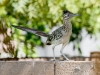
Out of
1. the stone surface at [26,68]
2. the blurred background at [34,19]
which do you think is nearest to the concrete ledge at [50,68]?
the stone surface at [26,68]

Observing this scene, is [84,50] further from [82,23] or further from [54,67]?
[54,67]

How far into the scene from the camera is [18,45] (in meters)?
7.85

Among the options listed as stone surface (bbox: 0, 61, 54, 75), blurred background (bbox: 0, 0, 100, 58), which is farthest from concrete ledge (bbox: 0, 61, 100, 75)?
blurred background (bbox: 0, 0, 100, 58)

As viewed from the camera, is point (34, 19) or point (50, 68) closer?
point (50, 68)

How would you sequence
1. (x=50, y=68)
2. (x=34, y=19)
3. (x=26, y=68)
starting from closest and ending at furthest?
(x=50, y=68), (x=26, y=68), (x=34, y=19)

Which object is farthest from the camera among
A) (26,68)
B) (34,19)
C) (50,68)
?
(34,19)

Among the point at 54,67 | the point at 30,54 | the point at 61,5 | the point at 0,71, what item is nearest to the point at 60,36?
the point at 54,67

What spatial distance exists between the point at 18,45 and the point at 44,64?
2.59m

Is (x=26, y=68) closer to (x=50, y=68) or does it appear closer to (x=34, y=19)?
(x=50, y=68)

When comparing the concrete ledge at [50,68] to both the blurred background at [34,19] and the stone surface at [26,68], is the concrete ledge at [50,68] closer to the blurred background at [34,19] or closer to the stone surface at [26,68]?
the stone surface at [26,68]

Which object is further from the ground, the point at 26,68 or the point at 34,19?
the point at 34,19

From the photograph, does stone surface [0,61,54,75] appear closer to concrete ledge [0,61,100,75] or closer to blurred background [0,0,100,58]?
concrete ledge [0,61,100,75]

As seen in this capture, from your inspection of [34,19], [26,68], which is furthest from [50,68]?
[34,19]

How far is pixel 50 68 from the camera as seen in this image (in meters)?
5.30
